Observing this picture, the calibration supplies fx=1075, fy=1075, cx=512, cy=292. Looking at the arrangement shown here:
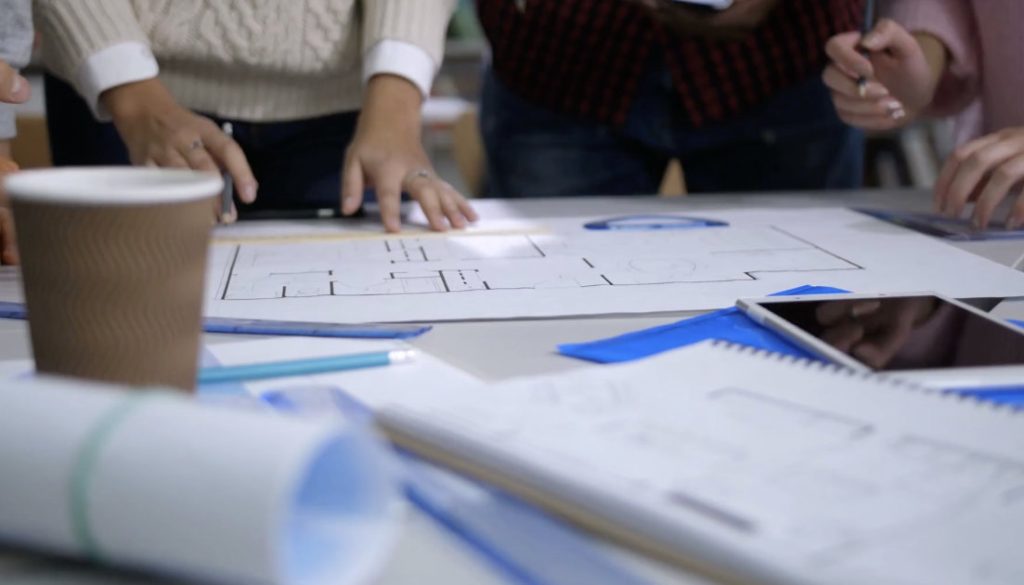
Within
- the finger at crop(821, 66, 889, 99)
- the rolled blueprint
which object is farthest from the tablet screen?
the finger at crop(821, 66, 889, 99)

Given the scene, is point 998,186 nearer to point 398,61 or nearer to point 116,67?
point 398,61

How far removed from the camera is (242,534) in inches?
11.8

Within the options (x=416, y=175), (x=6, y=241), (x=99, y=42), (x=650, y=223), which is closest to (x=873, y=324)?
(x=650, y=223)

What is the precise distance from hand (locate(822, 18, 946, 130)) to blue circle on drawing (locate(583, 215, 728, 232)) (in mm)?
208

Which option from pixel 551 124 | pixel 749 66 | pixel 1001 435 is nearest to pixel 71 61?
pixel 551 124

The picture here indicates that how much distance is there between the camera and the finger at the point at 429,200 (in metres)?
0.99

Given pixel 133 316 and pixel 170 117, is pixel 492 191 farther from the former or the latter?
pixel 133 316

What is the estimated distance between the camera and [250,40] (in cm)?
109

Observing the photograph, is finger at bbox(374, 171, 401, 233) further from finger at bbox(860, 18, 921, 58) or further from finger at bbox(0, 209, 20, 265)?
finger at bbox(860, 18, 921, 58)

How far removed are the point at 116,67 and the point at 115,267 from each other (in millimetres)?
666

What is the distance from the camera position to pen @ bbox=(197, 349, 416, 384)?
515 mm

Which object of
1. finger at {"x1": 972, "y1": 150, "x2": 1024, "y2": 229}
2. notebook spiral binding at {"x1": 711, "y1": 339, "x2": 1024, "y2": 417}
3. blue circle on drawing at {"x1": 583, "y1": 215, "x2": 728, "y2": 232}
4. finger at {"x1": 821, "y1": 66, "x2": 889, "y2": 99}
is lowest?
blue circle on drawing at {"x1": 583, "y1": 215, "x2": 728, "y2": 232}

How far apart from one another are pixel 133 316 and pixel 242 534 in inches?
5.9

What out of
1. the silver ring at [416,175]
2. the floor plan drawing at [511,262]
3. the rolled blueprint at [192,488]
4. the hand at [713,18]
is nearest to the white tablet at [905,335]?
the floor plan drawing at [511,262]
